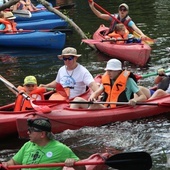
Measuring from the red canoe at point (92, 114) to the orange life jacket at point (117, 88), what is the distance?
15cm

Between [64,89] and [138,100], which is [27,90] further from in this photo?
[138,100]

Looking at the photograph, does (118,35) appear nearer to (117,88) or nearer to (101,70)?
(101,70)

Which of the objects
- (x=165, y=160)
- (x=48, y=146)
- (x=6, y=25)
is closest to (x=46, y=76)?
(x=6, y=25)

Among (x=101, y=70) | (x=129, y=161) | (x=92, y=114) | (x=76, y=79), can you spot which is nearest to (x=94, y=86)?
(x=76, y=79)

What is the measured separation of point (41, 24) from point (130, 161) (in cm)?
1193

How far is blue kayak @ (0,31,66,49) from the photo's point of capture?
49.3 feet

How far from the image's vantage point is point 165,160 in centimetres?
745

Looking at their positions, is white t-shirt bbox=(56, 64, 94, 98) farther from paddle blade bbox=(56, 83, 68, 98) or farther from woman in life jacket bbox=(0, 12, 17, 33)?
woman in life jacket bbox=(0, 12, 17, 33)

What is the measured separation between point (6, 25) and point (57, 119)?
7345mm

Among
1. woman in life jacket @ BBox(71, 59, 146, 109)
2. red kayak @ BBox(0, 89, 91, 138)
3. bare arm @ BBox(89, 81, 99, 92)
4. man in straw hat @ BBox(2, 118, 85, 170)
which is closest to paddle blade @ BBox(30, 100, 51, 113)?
red kayak @ BBox(0, 89, 91, 138)

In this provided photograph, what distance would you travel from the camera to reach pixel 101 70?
12.9 meters

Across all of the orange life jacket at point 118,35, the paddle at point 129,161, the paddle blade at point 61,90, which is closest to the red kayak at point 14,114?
the paddle blade at point 61,90

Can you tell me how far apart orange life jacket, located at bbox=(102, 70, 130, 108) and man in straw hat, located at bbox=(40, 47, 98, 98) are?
0.57ft

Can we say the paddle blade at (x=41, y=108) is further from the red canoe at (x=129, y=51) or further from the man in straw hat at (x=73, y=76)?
the red canoe at (x=129, y=51)
